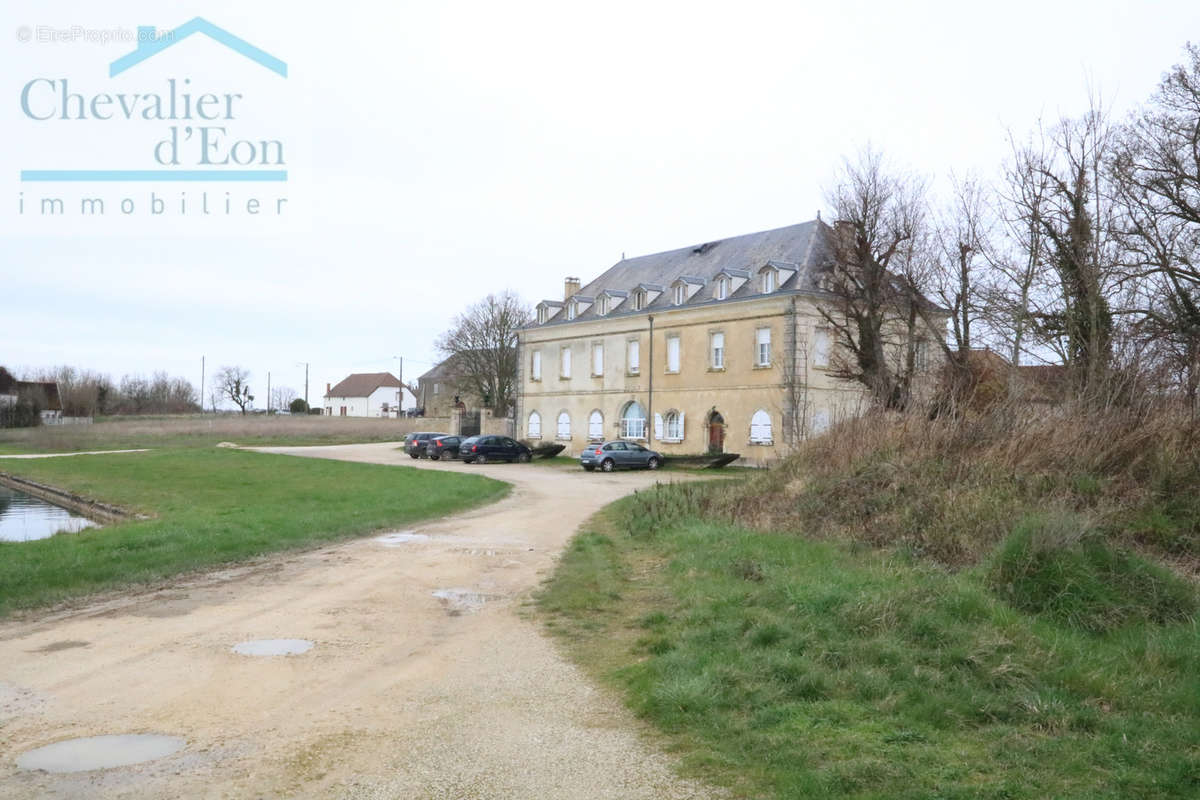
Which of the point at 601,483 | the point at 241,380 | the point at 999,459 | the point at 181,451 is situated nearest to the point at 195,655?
the point at 999,459

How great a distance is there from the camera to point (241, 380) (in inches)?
4574

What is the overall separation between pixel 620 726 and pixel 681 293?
128 feet

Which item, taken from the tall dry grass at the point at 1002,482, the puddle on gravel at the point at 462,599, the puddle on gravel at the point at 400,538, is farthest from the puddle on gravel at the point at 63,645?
the tall dry grass at the point at 1002,482

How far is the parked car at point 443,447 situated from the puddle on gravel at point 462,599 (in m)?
36.3

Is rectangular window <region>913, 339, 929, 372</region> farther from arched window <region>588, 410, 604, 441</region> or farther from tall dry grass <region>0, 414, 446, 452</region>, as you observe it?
tall dry grass <region>0, 414, 446, 452</region>

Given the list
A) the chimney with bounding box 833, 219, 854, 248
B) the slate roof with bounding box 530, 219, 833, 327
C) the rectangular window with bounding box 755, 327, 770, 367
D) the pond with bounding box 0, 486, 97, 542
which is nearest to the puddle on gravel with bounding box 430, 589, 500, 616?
the pond with bounding box 0, 486, 97, 542

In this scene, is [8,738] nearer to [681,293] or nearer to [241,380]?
[681,293]

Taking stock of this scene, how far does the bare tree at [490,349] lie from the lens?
68.1 metres

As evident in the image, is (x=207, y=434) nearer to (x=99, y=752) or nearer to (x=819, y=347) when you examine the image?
(x=819, y=347)

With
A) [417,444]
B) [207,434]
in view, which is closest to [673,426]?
[417,444]

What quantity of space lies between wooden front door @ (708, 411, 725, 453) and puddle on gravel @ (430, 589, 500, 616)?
101 ft

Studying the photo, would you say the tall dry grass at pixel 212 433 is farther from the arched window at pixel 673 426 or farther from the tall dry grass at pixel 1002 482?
the tall dry grass at pixel 1002 482

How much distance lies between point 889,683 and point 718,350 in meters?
35.7

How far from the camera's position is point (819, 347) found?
129 feet
